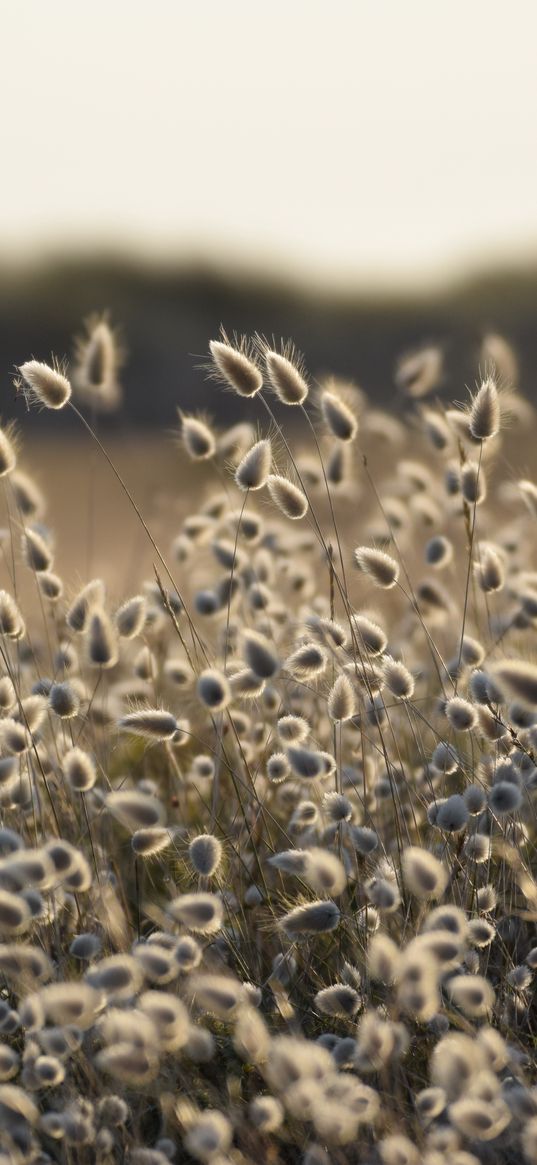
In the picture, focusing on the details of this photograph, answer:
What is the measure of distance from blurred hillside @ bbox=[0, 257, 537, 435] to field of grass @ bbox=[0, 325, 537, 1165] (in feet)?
61.2

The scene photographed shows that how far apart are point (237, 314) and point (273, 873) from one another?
81.3 feet

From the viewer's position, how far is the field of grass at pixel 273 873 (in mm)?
2297

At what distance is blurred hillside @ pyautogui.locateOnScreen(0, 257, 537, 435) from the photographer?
24109 millimetres

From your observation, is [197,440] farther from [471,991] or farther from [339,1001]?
[471,991]

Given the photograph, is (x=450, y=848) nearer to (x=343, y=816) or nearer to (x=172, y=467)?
(x=343, y=816)

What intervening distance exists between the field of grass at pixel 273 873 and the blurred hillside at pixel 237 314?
18.7 m

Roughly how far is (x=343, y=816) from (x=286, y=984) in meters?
0.41

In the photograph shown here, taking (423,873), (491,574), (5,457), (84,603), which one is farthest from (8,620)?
(423,873)

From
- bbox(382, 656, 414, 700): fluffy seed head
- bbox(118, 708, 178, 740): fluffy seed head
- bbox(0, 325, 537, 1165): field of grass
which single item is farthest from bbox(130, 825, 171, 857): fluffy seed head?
bbox(382, 656, 414, 700): fluffy seed head

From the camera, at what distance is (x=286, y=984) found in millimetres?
3006

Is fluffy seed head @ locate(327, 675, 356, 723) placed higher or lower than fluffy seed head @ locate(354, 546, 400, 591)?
lower

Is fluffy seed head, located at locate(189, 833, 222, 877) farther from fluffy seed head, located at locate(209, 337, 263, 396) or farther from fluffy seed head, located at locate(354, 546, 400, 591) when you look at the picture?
fluffy seed head, located at locate(209, 337, 263, 396)

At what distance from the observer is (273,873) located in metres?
3.52

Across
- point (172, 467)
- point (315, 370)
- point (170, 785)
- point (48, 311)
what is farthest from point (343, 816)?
point (48, 311)
